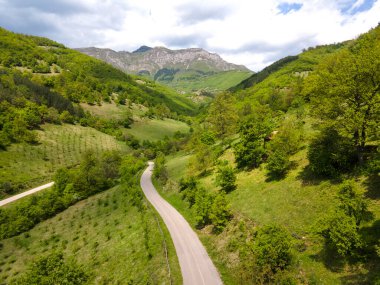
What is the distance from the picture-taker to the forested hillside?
2202 cm

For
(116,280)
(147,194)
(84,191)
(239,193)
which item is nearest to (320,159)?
(239,193)

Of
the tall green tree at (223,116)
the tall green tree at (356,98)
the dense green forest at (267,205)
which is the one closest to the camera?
the dense green forest at (267,205)

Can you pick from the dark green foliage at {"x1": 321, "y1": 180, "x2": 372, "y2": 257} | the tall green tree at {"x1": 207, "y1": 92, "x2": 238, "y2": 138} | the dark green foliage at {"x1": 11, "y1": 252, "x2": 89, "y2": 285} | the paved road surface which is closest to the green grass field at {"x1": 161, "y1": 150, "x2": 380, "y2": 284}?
the dark green foliage at {"x1": 321, "y1": 180, "x2": 372, "y2": 257}

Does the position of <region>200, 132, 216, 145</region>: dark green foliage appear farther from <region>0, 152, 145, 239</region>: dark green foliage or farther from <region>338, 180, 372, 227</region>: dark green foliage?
<region>338, 180, 372, 227</region>: dark green foliage

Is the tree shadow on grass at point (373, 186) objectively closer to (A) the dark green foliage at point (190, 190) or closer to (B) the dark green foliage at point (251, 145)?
(B) the dark green foliage at point (251, 145)

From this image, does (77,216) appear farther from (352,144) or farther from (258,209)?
(352,144)

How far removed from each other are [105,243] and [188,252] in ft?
62.9

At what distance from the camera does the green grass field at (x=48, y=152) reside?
9239cm

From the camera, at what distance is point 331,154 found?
33250 mm

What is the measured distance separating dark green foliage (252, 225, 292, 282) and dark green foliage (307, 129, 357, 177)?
1383cm

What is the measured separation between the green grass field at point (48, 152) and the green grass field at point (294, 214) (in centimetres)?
7431

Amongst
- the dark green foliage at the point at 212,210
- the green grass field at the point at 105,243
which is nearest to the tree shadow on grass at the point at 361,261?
the dark green foliage at the point at 212,210

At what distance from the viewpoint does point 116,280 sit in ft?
111

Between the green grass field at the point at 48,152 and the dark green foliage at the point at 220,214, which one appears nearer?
the dark green foliage at the point at 220,214
